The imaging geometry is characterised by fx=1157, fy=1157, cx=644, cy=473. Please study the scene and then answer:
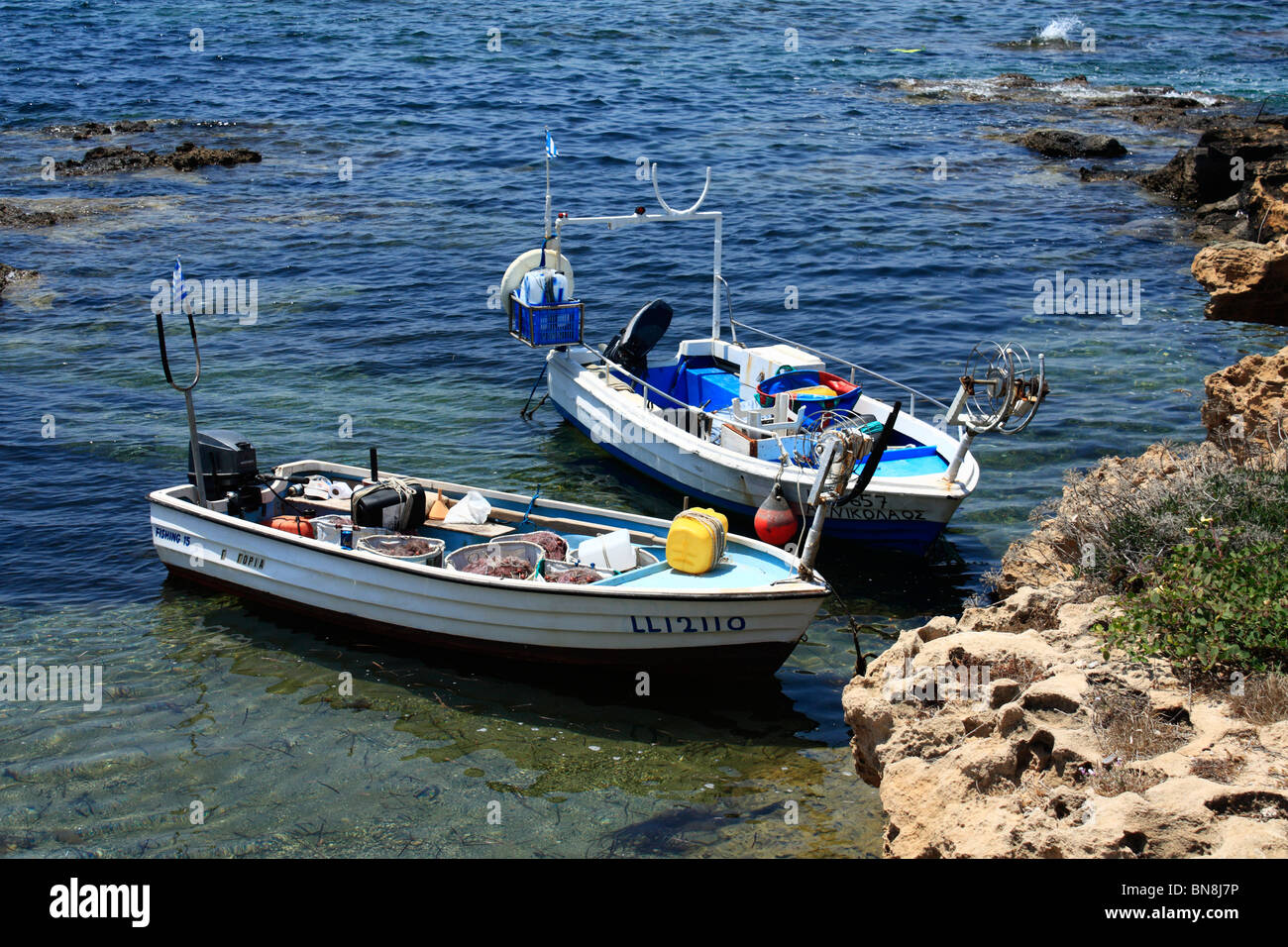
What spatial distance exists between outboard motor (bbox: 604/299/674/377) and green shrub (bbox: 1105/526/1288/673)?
10685 mm

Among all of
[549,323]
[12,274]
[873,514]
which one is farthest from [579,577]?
[12,274]

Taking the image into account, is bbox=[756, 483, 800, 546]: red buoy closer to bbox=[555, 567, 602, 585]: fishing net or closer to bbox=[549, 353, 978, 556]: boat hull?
bbox=[549, 353, 978, 556]: boat hull

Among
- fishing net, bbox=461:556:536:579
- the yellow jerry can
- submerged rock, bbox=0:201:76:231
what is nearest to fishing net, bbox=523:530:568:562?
fishing net, bbox=461:556:536:579

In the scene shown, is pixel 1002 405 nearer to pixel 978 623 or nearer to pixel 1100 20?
pixel 978 623

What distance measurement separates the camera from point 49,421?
61.3 ft

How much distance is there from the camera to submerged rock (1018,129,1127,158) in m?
33.8

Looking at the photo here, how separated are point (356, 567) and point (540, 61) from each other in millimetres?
37340

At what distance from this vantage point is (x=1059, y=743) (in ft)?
23.8

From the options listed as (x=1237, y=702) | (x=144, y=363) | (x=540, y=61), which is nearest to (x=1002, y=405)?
(x=1237, y=702)

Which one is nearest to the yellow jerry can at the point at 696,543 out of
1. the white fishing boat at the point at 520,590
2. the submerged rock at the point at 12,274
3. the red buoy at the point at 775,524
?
the white fishing boat at the point at 520,590

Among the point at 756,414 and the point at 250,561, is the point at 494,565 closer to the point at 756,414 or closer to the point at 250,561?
the point at 250,561

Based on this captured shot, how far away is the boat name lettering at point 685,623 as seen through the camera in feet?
36.5

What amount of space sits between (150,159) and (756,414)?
2537 centimetres
